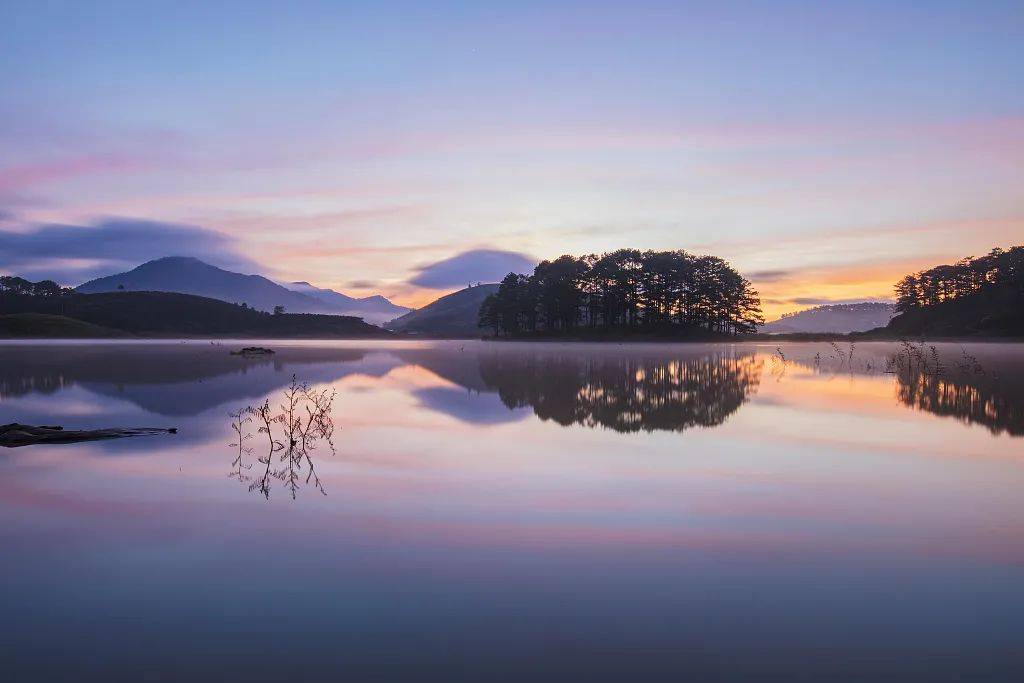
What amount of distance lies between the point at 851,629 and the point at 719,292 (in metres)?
132

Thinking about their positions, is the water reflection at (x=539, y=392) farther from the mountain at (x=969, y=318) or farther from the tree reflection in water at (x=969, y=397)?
the mountain at (x=969, y=318)

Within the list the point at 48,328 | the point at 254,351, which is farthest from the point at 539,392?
the point at 48,328

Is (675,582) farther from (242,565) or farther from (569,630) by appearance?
(242,565)

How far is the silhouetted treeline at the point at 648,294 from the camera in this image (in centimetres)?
13175

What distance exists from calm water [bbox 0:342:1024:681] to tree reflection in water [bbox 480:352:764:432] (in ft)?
6.97

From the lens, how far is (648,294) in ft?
436

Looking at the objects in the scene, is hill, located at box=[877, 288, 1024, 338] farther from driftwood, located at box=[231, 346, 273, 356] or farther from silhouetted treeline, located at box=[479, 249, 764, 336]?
driftwood, located at box=[231, 346, 273, 356]

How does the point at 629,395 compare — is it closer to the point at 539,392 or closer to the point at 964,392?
the point at 539,392

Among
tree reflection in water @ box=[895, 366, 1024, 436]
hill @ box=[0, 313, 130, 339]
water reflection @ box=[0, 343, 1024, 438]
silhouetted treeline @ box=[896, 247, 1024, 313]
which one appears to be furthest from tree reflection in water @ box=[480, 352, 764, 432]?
hill @ box=[0, 313, 130, 339]

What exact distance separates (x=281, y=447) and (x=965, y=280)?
597 ft

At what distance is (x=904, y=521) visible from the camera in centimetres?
884

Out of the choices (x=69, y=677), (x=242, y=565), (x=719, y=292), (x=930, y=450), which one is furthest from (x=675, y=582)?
(x=719, y=292)

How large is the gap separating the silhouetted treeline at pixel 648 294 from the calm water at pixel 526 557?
4608 inches

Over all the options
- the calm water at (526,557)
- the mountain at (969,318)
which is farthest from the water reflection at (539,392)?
the mountain at (969,318)
